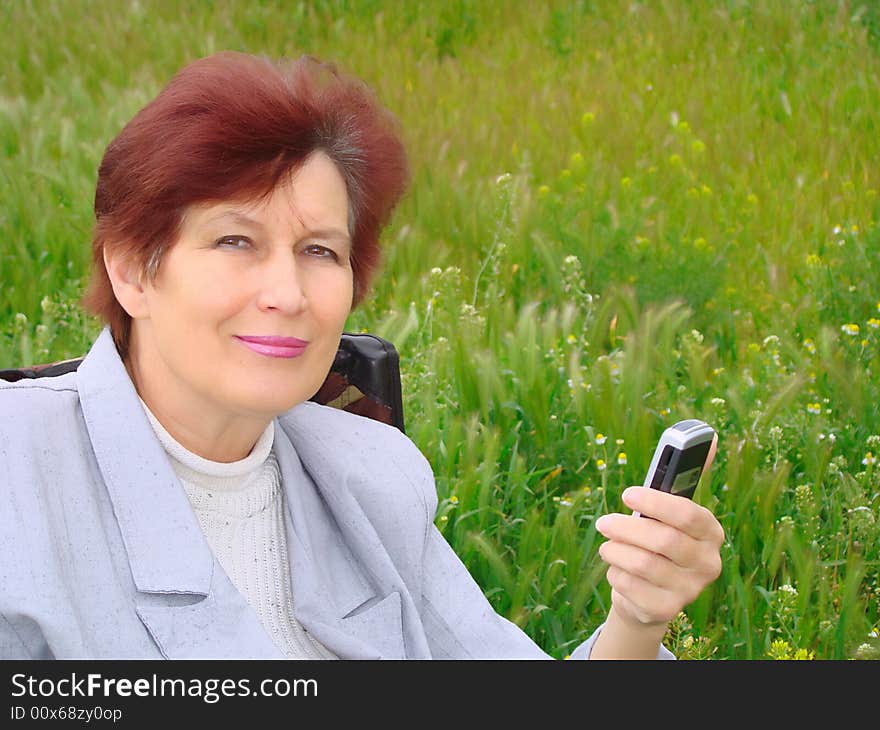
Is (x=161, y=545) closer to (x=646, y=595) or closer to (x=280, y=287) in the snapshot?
(x=280, y=287)

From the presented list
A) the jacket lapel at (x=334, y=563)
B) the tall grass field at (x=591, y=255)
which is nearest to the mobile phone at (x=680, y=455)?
the jacket lapel at (x=334, y=563)

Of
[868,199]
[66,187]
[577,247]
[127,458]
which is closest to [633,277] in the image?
[577,247]

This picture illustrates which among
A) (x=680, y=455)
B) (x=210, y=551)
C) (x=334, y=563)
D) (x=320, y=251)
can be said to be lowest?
(x=334, y=563)

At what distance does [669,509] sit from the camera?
160 centimetres

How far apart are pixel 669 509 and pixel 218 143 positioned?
2.51 feet

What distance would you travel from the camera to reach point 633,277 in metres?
4.36

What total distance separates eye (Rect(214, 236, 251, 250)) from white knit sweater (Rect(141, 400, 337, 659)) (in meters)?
0.26

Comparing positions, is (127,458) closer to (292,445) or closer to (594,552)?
(292,445)

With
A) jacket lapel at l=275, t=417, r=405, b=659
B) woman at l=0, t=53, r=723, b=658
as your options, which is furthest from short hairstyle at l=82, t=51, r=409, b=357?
jacket lapel at l=275, t=417, r=405, b=659

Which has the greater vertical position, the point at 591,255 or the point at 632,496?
the point at 632,496

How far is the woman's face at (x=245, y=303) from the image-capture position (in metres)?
1.73

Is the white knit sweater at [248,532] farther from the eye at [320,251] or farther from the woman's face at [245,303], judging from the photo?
the eye at [320,251]

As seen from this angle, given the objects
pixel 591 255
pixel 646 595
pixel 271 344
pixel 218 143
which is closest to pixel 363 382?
pixel 271 344

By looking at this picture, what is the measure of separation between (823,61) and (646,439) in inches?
150
